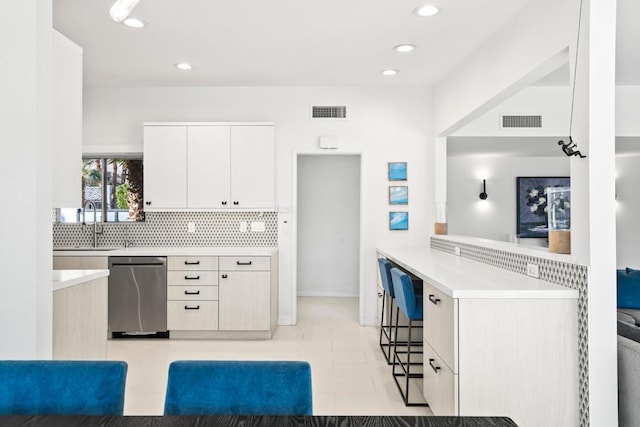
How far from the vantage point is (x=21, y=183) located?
6.14 ft

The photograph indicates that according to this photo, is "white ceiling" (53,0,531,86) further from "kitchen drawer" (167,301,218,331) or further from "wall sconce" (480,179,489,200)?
"wall sconce" (480,179,489,200)

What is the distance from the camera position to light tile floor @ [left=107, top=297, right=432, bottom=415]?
292 centimetres

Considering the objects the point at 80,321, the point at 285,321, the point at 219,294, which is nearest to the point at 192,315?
the point at 219,294

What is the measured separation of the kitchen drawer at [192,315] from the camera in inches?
173

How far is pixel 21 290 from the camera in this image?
186 cm

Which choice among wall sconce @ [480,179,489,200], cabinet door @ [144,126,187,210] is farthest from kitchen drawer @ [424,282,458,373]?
wall sconce @ [480,179,489,200]

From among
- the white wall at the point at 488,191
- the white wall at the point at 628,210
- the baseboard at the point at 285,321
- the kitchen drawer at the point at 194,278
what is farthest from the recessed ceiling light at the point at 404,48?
the white wall at the point at 628,210

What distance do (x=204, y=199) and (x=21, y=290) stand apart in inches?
117

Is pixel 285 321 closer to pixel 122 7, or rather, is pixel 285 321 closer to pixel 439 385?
pixel 439 385

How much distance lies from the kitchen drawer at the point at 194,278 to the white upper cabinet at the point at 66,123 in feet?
7.19

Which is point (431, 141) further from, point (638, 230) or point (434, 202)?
point (638, 230)

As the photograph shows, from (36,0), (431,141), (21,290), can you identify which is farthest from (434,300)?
(431,141)

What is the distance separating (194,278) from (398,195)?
2403 mm

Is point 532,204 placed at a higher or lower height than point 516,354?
higher
